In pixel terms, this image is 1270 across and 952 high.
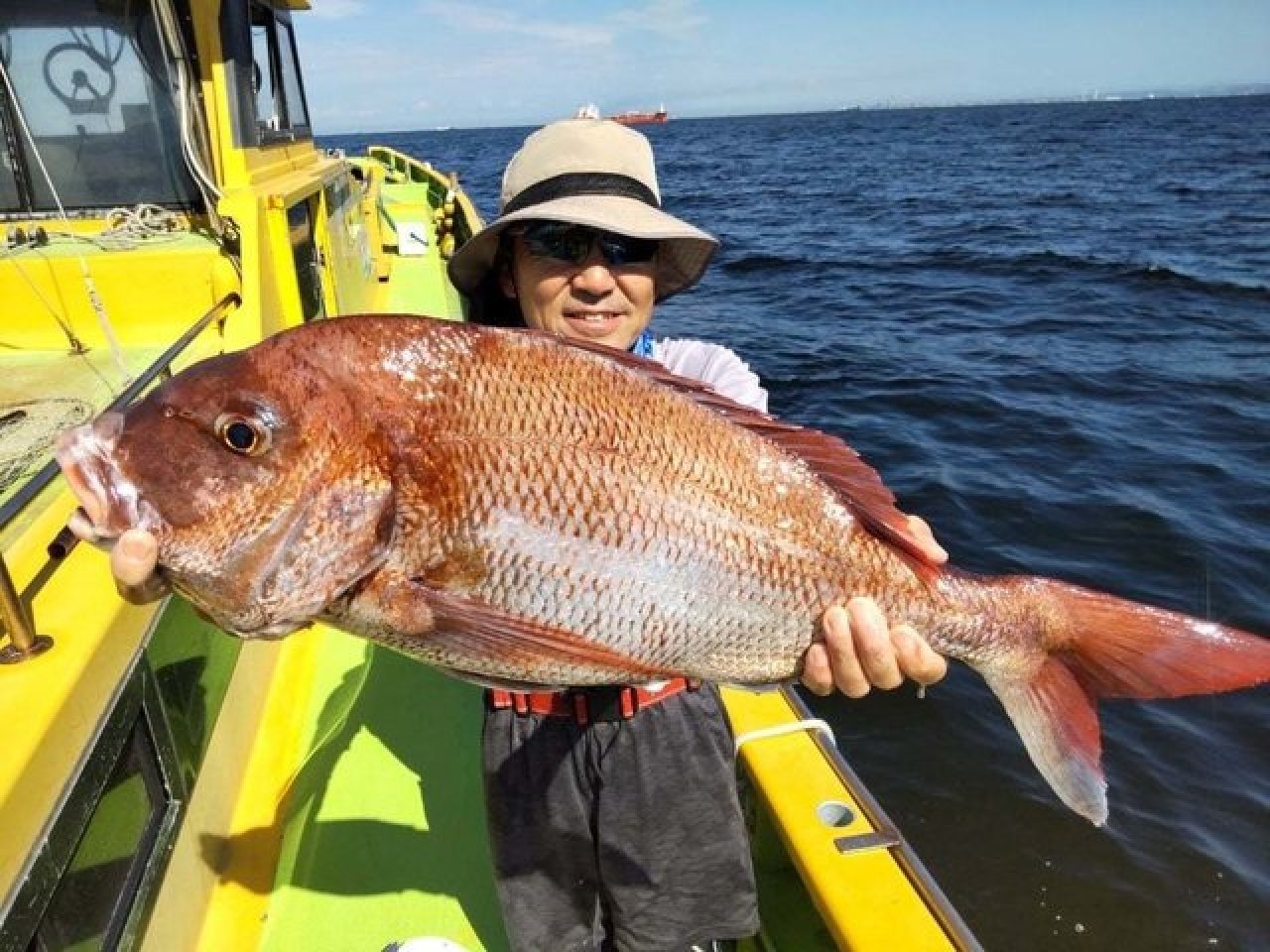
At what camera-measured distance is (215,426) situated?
5.07 feet

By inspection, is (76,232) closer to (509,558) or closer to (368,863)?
(368,863)

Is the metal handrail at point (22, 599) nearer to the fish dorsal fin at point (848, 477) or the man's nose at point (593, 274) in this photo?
the man's nose at point (593, 274)

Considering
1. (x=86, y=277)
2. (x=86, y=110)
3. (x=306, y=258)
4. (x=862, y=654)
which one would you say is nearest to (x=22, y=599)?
(x=862, y=654)

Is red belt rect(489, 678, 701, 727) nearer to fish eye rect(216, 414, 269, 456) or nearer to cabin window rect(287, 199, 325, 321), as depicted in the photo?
fish eye rect(216, 414, 269, 456)

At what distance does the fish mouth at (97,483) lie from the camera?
56.7 inches

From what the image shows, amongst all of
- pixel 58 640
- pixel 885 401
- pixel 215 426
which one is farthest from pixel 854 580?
pixel 885 401

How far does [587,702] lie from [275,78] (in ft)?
19.1

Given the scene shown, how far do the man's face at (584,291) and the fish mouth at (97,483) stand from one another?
3.75 ft

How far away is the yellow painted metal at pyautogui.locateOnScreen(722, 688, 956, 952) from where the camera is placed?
2109 mm

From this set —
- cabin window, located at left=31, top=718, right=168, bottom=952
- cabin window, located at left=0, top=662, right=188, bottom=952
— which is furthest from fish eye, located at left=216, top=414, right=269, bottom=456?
cabin window, located at left=31, top=718, right=168, bottom=952

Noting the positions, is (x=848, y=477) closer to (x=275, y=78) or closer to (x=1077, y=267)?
(x=275, y=78)

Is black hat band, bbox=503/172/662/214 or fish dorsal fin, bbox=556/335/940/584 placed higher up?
black hat band, bbox=503/172/662/214

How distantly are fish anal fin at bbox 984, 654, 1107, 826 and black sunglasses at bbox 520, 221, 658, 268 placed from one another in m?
1.39

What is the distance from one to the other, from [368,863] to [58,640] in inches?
56.2
